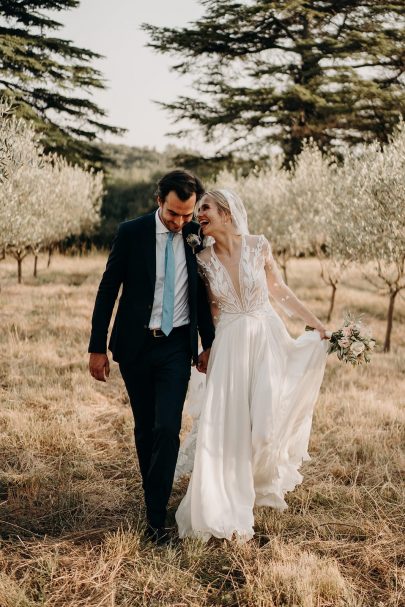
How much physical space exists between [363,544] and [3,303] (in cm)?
1161

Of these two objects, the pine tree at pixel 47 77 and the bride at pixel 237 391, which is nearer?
the bride at pixel 237 391

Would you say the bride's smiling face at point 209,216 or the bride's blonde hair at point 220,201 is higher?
the bride's blonde hair at point 220,201

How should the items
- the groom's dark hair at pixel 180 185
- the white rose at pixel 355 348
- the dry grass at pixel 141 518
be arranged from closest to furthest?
1. the dry grass at pixel 141 518
2. the groom's dark hair at pixel 180 185
3. the white rose at pixel 355 348

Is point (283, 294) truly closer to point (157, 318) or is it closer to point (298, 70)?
point (157, 318)

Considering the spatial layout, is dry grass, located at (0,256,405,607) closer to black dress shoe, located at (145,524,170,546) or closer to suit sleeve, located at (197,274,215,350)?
black dress shoe, located at (145,524,170,546)

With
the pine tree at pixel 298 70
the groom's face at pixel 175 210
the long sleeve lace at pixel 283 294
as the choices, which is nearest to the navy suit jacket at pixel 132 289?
the groom's face at pixel 175 210

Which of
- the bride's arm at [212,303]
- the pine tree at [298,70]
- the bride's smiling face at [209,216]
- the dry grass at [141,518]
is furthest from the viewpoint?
the pine tree at [298,70]

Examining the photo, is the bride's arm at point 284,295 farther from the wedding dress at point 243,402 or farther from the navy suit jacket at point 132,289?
the navy suit jacket at point 132,289

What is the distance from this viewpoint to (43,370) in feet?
25.9

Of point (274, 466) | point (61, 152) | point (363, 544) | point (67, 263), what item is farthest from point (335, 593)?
point (61, 152)

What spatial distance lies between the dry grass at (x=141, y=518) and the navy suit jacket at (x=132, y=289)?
3.91ft

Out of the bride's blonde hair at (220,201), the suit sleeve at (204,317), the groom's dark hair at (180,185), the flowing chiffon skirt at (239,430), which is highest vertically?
the groom's dark hair at (180,185)

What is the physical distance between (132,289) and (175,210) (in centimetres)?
57

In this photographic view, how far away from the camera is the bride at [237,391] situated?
379 centimetres
